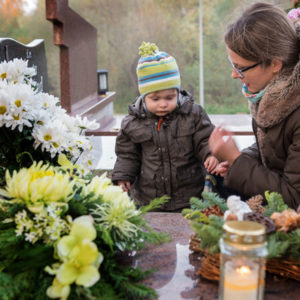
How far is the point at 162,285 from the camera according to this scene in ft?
3.52

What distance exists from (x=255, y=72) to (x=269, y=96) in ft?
0.40

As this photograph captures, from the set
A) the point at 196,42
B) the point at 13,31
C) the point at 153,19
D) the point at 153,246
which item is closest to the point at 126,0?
the point at 153,19

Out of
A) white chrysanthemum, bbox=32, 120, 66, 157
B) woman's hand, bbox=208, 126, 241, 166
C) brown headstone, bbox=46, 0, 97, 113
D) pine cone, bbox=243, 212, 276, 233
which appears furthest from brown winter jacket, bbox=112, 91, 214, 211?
brown headstone, bbox=46, 0, 97, 113

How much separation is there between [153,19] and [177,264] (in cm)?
1181

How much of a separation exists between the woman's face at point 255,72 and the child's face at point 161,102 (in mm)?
599

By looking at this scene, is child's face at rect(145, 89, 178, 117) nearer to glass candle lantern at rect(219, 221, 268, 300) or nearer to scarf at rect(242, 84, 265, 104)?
scarf at rect(242, 84, 265, 104)

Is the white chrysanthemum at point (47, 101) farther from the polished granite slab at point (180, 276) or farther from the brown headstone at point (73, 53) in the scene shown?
the brown headstone at point (73, 53)

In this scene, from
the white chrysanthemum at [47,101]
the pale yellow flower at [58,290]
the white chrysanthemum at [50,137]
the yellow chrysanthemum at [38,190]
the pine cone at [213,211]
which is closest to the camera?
the pale yellow flower at [58,290]

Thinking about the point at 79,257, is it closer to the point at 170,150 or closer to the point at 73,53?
the point at 170,150

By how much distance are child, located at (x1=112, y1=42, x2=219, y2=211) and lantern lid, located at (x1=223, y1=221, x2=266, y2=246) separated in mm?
1534

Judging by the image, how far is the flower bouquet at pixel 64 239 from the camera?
0.95 m

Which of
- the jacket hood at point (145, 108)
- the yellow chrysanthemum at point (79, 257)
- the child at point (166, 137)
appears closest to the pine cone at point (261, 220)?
the yellow chrysanthemum at point (79, 257)

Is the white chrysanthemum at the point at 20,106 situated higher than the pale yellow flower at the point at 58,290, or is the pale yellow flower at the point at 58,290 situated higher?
the white chrysanthemum at the point at 20,106

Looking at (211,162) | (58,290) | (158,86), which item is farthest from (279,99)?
(58,290)
